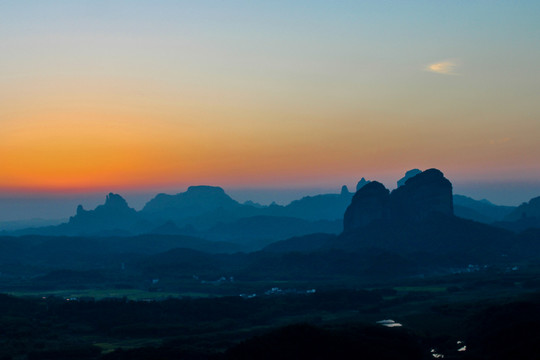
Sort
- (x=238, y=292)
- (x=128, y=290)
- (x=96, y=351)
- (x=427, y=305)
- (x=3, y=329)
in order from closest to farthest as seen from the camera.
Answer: (x=96, y=351), (x=3, y=329), (x=427, y=305), (x=238, y=292), (x=128, y=290)

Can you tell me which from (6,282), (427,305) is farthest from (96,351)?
(6,282)

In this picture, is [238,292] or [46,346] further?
[238,292]

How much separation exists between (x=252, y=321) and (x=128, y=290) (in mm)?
64175

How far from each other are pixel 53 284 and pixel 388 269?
3732 inches

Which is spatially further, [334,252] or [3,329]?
[334,252]

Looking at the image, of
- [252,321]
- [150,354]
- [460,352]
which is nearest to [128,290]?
[252,321]

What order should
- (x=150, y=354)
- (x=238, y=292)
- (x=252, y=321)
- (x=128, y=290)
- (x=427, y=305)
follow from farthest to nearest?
(x=128, y=290)
(x=238, y=292)
(x=427, y=305)
(x=252, y=321)
(x=150, y=354)

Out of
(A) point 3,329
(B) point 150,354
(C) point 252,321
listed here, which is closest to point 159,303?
(C) point 252,321

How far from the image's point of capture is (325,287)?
14900 centimetres

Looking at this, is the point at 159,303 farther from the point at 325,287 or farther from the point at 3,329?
the point at 325,287


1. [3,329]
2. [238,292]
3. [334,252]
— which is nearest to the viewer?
[3,329]

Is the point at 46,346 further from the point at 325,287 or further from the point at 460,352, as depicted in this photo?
the point at 325,287

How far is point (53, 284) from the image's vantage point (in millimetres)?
172000

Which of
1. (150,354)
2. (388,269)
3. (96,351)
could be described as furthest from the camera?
(388,269)
